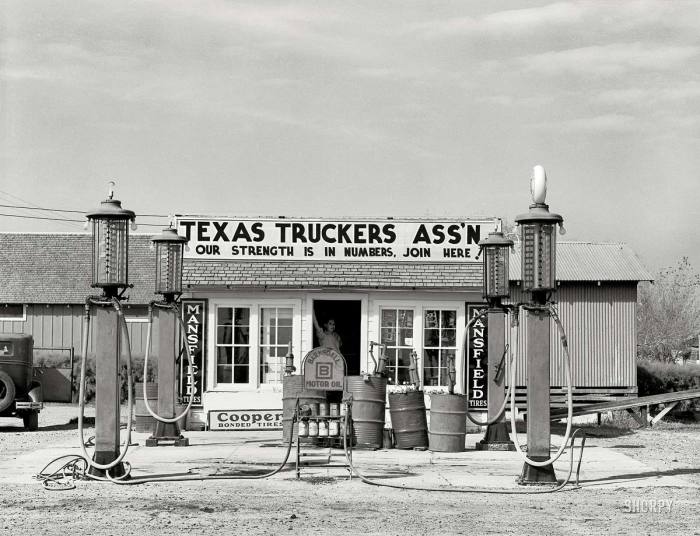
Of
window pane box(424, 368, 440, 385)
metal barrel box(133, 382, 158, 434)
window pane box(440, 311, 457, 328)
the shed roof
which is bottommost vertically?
metal barrel box(133, 382, 158, 434)

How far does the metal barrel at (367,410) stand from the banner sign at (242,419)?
3263mm

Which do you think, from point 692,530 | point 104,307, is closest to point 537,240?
point 692,530

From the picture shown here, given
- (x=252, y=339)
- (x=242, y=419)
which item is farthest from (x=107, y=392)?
(x=252, y=339)

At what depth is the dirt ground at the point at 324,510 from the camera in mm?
9133

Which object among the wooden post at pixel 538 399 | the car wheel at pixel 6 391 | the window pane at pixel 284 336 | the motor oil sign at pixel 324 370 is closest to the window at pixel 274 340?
the window pane at pixel 284 336

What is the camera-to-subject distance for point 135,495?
1085 centimetres

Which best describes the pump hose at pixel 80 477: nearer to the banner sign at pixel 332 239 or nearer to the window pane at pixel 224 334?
the window pane at pixel 224 334

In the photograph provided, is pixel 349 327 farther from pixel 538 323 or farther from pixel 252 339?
pixel 538 323

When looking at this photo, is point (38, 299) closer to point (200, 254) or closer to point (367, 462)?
point (200, 254)

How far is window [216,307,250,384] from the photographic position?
18.8 metres

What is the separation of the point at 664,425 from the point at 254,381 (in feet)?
28.8

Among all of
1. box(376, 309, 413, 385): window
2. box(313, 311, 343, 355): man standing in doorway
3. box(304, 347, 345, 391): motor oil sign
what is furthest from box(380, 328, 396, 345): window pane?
box(304, 347, 345, 391): motor oil sign

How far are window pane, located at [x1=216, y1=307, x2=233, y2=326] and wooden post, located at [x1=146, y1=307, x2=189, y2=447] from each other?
9.07 feet

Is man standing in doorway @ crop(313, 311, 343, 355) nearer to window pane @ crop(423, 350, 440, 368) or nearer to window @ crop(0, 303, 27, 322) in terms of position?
window pane @ crop(423, 350, 440, 368)
